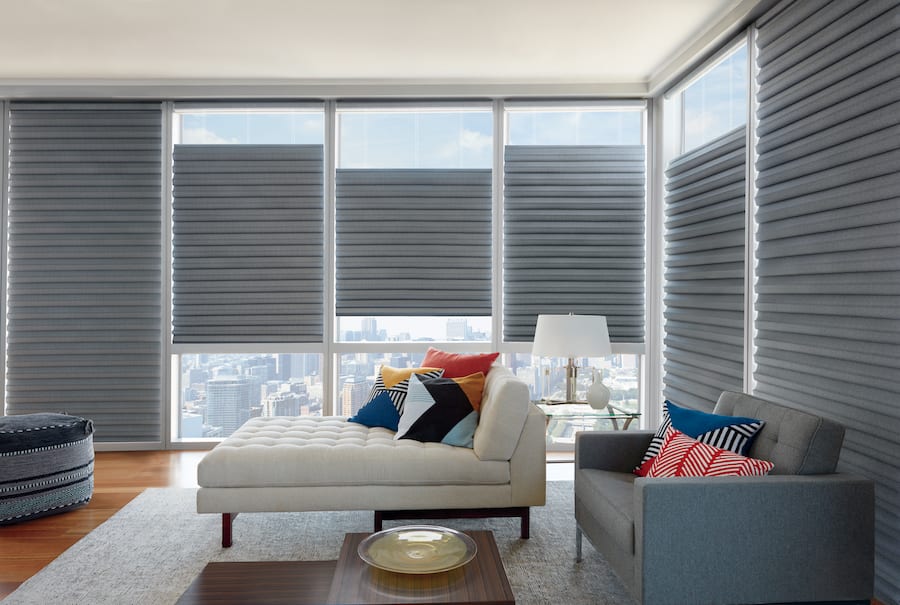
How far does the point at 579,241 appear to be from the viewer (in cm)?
489

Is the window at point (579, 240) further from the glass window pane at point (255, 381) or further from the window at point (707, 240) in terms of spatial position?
the glass window pane at point (255, 381)

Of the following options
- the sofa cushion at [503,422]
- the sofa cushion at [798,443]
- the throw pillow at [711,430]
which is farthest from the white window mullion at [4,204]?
the sofa cushion at [798,443]

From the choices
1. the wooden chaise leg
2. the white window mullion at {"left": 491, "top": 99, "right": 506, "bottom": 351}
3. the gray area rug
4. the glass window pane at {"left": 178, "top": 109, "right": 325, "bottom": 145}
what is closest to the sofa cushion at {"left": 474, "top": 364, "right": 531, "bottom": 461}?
the gray area rug

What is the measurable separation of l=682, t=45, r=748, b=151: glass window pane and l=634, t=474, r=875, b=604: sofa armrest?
2.31 metres

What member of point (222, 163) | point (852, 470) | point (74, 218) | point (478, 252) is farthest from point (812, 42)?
point (74, 218)

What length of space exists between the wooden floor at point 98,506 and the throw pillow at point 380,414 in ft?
4.30

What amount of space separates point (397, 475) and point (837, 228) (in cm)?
227

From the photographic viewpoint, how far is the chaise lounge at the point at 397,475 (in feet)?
9.81

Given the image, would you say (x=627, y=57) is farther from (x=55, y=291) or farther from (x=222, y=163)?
(x=55, y=291)

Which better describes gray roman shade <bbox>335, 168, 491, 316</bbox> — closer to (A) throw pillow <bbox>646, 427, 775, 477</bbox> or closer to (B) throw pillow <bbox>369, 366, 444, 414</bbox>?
(B) throw pillow <bbox>369, 366, 444, 414</bbox>

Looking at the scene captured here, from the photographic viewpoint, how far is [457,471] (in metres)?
3.06

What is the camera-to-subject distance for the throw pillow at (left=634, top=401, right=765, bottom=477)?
7.89 ft

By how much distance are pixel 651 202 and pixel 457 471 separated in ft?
9.38

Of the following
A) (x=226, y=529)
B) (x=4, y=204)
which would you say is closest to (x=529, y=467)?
(x=226, y=529)
